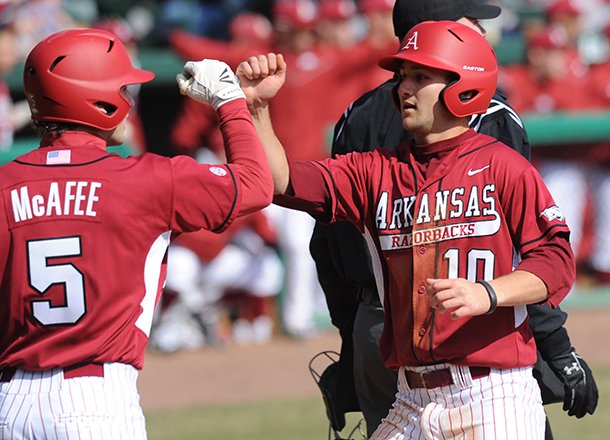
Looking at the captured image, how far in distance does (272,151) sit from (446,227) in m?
0.56

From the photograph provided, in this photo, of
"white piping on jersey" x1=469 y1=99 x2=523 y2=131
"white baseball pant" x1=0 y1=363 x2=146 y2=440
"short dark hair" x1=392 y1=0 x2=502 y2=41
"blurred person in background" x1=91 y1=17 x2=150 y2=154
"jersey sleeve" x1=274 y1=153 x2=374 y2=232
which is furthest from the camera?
"blurred person in background" x1=91 y1=17 x2=150 y2=154

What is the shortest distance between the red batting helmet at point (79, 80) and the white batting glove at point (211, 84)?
0.63 ft

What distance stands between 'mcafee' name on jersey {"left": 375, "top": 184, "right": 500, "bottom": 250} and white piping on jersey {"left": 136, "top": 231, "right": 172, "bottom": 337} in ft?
2.36

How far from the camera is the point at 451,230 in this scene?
346cm

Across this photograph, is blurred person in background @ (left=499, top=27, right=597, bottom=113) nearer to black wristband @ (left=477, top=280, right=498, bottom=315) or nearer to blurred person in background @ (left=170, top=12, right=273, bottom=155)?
blurred person in background @ (left=170, top=12, right=273, bottom=155)

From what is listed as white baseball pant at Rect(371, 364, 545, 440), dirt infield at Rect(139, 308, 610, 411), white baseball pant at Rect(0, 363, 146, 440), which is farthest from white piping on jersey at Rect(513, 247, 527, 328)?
dirt infield at Rect(139, 308, 610, 411)

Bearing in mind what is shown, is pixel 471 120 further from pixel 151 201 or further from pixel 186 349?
pixel 186 349

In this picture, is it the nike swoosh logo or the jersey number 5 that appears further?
the nike swoosh logo

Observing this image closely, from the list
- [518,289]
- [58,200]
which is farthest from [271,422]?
[58,200]

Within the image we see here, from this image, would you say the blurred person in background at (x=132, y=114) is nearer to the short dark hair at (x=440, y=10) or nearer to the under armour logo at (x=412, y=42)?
the short dark hair at (x=440, y=10)

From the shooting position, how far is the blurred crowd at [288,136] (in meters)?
9.11

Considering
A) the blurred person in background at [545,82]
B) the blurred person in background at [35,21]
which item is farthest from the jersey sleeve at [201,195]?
the blurred person in background at [545,82]

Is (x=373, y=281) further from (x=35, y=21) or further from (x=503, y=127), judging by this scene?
(x=35, y=21)

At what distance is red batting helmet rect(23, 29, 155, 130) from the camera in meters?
3.28
